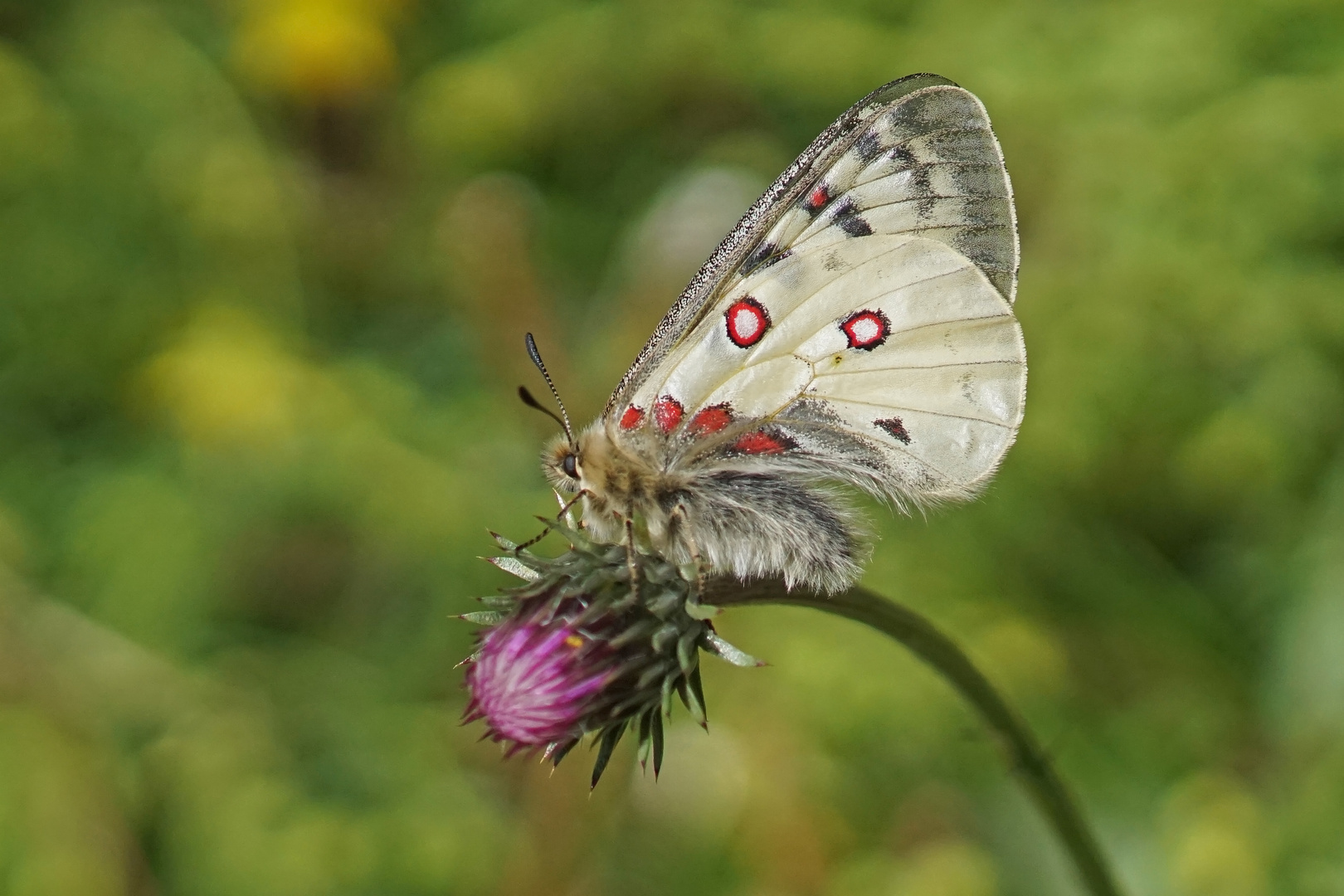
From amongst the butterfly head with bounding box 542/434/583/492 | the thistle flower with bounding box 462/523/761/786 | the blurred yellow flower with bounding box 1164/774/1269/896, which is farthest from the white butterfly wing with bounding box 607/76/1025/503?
the blurred yellow flower with bounding box 1164/774/1269/896

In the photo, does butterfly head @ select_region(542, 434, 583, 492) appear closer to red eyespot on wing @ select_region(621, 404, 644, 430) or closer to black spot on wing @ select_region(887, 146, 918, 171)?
red eyespot on wing @ select_region(621, 404, 644, 430)

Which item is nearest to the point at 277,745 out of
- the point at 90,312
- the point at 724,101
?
the point at 90,312

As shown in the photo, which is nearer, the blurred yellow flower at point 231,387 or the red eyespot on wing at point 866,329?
the red eyespot on wing at point 866,329

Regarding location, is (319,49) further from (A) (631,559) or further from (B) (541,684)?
(B) (541,684)

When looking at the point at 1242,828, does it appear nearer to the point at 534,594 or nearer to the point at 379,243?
the point at 534,594

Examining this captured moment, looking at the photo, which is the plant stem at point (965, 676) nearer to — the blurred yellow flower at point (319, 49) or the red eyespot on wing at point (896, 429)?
the red eyespot on wing at point (896, 429)

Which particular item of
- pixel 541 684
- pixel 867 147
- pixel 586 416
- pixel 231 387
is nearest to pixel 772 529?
pixel 541 684

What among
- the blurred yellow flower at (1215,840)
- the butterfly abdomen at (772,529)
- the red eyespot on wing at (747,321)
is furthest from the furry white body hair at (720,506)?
the blurred yellow flower at (1215,840)

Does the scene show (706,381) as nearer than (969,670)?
No
